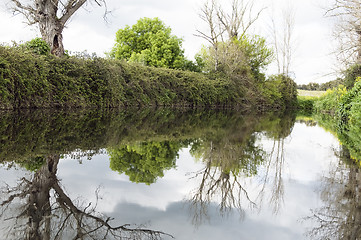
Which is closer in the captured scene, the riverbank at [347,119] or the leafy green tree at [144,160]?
the leafy green tree at [144,160]

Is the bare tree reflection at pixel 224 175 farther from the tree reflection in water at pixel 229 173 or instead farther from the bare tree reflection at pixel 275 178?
the bare tree reflection at pixel 275 178

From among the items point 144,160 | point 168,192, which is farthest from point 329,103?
point 168,192

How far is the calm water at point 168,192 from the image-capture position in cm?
195

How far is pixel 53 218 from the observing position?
196 centimetres

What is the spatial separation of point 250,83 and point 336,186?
22117mm

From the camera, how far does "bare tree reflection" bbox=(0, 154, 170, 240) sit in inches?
70.5

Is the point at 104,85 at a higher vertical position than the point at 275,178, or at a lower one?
higher

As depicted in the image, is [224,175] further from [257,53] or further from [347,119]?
[257,53]

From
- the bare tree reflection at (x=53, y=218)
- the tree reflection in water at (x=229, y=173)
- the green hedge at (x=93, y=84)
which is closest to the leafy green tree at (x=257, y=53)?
the green hedge at (x=93, y=84)

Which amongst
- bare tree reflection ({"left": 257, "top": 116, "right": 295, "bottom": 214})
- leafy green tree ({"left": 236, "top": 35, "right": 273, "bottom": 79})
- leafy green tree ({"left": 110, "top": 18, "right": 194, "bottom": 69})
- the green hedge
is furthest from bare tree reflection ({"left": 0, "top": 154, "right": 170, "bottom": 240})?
leafy green tree ({"left": 110, "top": 18, "right": 194, "bottom": 69})

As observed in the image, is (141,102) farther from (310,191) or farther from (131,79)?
(310,191)

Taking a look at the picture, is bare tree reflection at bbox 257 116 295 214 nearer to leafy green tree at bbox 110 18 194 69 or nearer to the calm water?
the calm water

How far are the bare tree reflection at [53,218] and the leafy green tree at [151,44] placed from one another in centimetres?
3112

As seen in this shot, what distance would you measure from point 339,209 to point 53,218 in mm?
2313
